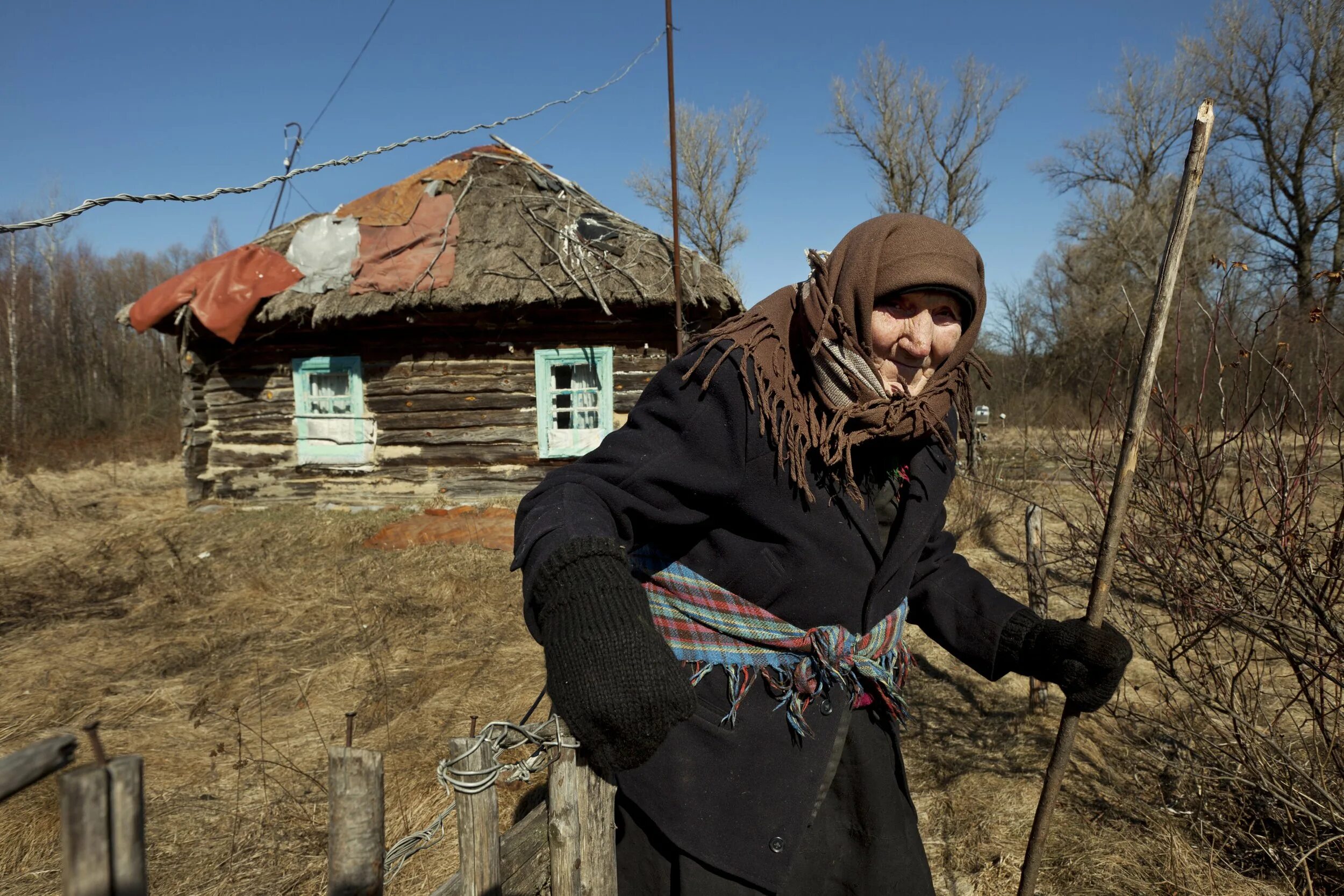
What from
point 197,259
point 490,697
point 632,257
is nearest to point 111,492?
point 632,257

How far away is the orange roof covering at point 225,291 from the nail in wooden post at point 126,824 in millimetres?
9282

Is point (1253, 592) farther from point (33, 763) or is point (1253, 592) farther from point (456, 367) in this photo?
point (456, 367)

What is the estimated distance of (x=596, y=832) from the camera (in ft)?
4.54

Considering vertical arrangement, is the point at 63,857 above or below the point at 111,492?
above

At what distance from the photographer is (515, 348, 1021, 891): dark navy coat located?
1.42m

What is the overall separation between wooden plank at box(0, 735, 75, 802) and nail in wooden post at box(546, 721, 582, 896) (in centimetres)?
70

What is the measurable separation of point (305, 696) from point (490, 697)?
112 cm

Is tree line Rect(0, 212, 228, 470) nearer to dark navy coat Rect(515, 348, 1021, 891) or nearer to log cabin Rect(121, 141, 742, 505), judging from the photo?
log cabin Rect(121, 141, 742, 505)

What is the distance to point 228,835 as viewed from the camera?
3.14 meters

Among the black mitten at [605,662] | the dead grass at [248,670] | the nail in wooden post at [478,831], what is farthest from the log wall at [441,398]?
the black mitten at [605,662]

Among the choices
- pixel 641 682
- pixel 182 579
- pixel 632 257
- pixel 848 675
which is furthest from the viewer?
pixel 632 257

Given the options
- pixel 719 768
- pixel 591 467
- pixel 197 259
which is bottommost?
pixel 719 768

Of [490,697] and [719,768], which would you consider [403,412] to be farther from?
[719,768]

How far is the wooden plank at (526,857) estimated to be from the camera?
187 cm
